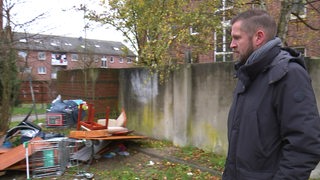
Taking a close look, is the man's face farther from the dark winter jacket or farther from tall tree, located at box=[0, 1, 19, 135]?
tall tree, located at box=[0, 1, 19, 135]

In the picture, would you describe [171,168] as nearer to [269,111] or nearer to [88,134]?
[88,134]

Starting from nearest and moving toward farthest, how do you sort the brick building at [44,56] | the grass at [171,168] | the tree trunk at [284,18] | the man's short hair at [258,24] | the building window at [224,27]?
the man's short hair at [258,24] < the tree trunk at [284,18] < the grass at [171,168] < the building window at [224,27] < the brick building at [44,56]

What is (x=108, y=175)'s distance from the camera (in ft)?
21.6

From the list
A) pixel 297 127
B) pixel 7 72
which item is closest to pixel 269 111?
pixel 297 127

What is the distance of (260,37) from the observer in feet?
7.17

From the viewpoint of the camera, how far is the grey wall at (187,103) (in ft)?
24.2

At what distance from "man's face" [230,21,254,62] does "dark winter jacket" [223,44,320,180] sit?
11cm

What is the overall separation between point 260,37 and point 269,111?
0.48 metres

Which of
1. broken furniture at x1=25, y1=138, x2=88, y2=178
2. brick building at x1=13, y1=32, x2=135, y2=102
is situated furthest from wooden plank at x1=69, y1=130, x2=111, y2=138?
brick building at x1=13, y1=32, x2=135, y2=102

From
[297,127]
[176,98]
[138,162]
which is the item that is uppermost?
[297,127]

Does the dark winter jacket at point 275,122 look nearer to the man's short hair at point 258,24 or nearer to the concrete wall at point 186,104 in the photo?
the man's short hair at point 258,24

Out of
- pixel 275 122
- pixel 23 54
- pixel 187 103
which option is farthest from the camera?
pixel 23 54

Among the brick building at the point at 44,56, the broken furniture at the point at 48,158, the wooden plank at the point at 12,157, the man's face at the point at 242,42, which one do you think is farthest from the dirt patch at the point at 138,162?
the man's face at the point at 242,42

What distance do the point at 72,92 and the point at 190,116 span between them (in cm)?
605
